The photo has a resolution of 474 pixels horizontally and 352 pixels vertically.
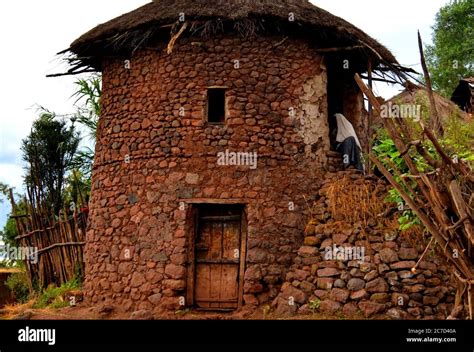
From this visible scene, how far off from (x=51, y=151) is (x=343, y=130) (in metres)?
8.99

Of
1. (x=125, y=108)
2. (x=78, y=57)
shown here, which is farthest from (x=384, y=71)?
(x=78, y=57)

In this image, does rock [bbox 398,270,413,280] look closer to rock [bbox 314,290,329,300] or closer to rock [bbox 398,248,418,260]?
rock [bbox 398,248,418,260]

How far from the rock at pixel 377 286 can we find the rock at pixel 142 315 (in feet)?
10.6

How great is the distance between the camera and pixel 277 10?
1070 cm

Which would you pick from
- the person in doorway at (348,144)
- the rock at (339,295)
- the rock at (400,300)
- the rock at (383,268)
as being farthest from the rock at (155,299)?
the person in doorway at (348,144)

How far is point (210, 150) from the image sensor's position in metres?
10.6

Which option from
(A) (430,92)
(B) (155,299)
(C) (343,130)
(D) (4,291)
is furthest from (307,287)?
(D) (4,291)

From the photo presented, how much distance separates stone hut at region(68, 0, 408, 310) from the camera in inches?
407

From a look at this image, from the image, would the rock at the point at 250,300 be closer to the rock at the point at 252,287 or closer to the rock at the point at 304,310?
the rock at the point at 252,287

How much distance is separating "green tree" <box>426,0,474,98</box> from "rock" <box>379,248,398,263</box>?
1820cm

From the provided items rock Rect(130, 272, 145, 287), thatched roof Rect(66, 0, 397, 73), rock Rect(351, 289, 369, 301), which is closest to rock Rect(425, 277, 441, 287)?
rock Rect(351, 289, 369, 301)

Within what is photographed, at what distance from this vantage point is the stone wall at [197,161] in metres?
10.3

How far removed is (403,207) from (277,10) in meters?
3.83
